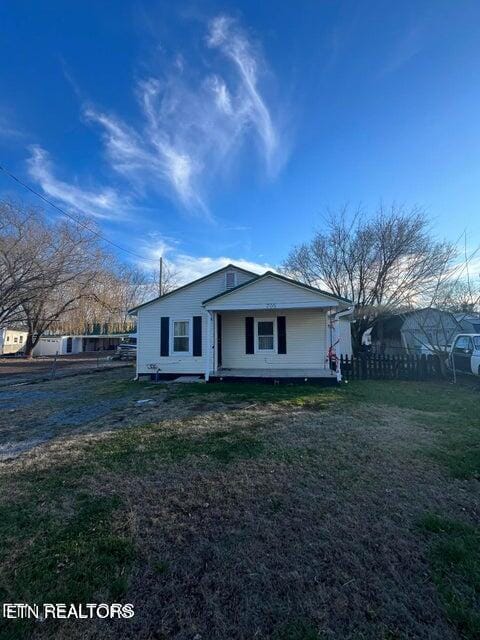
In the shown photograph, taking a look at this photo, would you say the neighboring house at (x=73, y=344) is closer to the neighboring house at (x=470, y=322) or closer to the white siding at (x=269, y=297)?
the white siding at (x=269, y=297)

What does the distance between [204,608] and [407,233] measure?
19.6m

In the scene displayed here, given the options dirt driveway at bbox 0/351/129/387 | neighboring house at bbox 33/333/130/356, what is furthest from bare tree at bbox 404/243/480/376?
neighboring house at bbox 33/333/130/356

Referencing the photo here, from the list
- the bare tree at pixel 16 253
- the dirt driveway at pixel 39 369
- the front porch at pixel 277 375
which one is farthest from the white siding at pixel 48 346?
the front porch at pixel 277 375

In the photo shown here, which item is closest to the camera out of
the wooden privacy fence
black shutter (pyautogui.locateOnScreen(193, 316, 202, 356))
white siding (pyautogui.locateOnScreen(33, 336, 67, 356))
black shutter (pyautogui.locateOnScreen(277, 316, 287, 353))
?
the wooden privacy fence

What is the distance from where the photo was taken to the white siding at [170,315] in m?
12.4

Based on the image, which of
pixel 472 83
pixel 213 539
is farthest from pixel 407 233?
pixel 213 539

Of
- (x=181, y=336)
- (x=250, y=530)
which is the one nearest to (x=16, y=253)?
(x=181, y=336)

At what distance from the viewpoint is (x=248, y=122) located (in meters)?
10.9

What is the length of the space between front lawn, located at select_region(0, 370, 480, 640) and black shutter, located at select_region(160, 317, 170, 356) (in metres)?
6.72

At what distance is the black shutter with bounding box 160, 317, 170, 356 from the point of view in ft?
40.8

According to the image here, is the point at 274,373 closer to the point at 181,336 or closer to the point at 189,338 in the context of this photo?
the point at 189,338

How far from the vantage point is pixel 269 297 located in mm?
11141

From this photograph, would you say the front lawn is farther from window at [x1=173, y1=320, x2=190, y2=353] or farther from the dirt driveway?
the dirt driveway

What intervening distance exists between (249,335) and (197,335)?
2.10m
